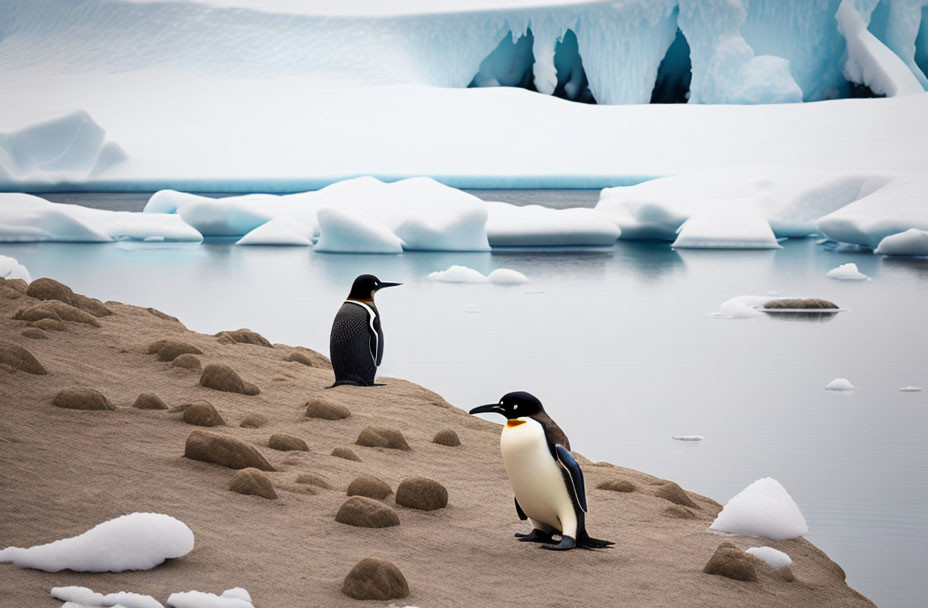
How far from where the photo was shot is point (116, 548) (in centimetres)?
219

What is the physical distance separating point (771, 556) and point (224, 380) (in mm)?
2158

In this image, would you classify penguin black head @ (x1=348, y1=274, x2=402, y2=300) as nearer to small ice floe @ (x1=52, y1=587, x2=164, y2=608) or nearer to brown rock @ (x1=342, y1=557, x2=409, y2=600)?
brown rock @ (x1=342, y1=557, x2=409, y2=600)

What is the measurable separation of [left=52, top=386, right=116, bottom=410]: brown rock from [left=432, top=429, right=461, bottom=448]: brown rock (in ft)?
3.76

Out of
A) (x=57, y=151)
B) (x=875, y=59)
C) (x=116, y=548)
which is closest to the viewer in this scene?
(x=116, y=548)

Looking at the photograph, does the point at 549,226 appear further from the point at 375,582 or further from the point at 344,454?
the point at 375,582

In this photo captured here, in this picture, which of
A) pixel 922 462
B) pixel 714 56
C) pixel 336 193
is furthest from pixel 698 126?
pixel 922 462

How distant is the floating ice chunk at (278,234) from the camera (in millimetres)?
16500

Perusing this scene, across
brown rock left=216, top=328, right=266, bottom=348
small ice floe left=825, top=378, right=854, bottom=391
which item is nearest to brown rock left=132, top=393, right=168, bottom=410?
brown rock left=216, top=328, right=266, bottom=348

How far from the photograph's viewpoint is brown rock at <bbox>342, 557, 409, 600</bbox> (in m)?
2.23

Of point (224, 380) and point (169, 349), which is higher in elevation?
point (169, 349)

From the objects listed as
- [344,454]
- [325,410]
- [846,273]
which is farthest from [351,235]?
[344,454]

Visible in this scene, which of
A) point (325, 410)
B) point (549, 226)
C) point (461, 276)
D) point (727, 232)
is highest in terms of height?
point (727, 232)

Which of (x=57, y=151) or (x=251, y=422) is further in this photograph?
(x=57, y=151)

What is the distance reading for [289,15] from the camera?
26281 millimetres
